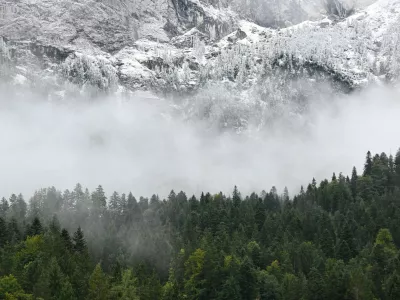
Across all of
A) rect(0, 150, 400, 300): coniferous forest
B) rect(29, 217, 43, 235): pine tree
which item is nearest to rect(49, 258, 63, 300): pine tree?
rect(0, 150, 400, 300): coniferous forest

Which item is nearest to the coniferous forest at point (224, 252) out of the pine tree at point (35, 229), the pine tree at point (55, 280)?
the pine tree at point (55, 280)

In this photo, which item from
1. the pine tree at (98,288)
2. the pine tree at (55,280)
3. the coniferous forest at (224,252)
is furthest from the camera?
the coniferous forest at (224,252)

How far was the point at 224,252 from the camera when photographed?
13112cm

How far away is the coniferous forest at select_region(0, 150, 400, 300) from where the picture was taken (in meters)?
99.4

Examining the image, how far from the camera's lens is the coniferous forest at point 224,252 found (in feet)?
326

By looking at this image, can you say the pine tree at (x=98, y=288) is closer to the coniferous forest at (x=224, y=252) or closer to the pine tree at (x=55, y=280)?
the coniferous forest at (x=224, y=252)

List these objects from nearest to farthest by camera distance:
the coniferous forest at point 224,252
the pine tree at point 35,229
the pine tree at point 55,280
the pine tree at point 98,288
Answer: the pine tree at point 98,288 → the pine tree at point 55,280 → the coniferous forest at point 224,252 → the pine tree at point 35,229

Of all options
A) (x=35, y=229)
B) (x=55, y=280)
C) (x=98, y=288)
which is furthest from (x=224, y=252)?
(x=35, y=229)

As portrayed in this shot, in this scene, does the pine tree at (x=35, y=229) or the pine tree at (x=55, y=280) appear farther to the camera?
the pine tree at (x=35, y=229)

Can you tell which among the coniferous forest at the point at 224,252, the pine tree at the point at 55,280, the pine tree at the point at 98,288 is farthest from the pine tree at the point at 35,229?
the pine tree at the point at 98,288

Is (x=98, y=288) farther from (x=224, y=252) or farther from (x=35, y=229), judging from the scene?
(x=35, y=229)

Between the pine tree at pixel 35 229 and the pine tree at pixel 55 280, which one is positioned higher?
the pine tree at pixel 35 229

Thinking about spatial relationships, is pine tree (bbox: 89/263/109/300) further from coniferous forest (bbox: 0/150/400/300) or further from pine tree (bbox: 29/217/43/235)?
pine tree (bbox: 29/217/43/235)

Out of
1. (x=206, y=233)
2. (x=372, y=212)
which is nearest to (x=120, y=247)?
(x=206, y=233)
